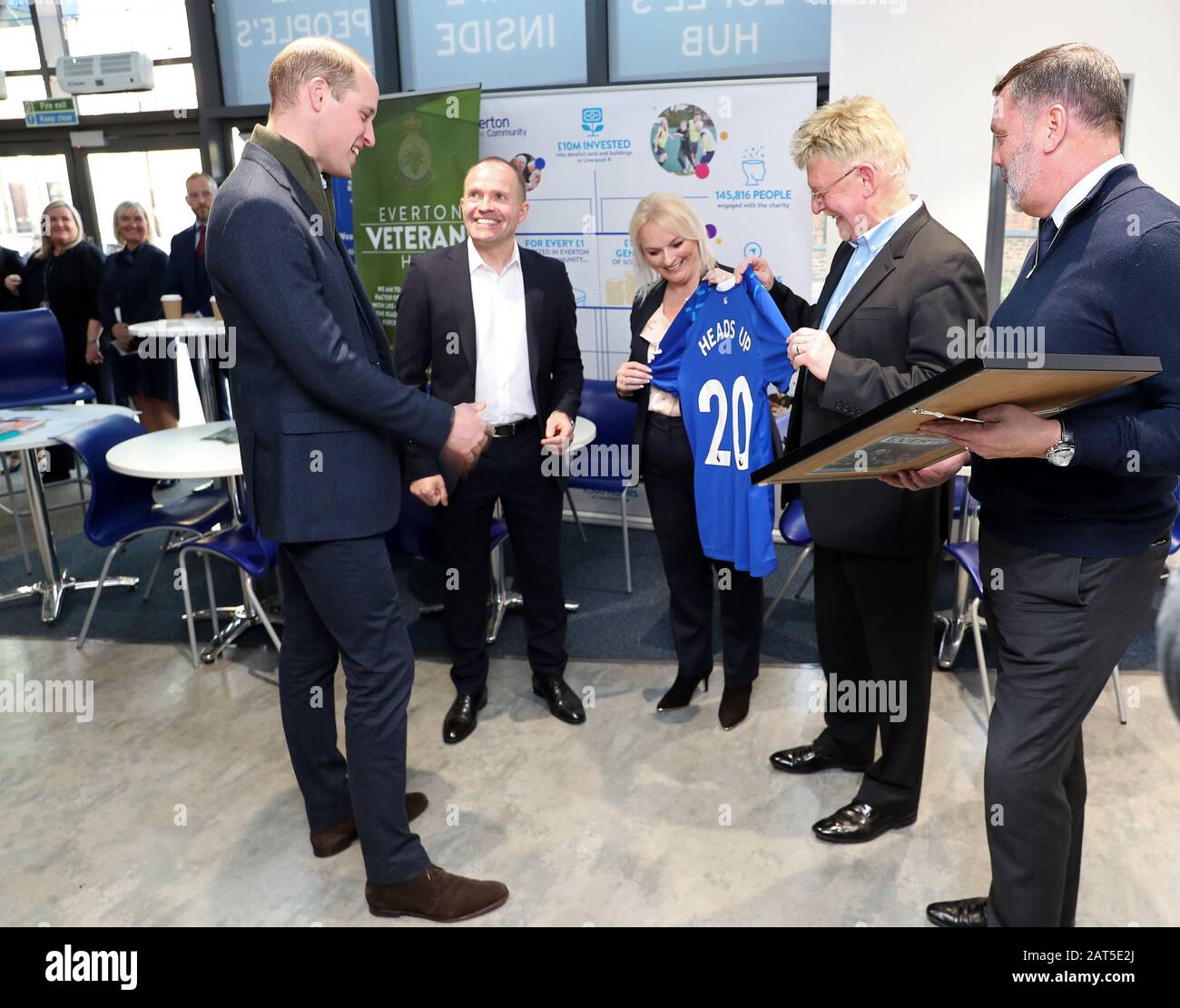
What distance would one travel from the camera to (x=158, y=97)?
7195 millimetres

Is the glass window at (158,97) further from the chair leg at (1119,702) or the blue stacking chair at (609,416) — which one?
the chair leg at (1119,702)

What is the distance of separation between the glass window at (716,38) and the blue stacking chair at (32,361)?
379 centimetres

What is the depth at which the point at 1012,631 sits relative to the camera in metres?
1.90

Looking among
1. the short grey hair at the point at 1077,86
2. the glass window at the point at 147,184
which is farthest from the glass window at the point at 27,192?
the short grey hair at the point at 1077,86

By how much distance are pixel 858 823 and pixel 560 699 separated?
1.17 metres

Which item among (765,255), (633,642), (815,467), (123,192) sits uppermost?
(123,192)

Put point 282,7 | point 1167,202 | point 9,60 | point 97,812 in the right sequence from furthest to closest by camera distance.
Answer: point 9,60, point 282,7, point 97,812, point 1167,202

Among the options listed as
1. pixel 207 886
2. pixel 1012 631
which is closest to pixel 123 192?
pixel 207 886

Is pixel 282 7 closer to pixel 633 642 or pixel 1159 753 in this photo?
pixel 633 642

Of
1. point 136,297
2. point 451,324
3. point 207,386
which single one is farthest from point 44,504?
point 451,324

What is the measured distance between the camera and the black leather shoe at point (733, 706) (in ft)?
11.1

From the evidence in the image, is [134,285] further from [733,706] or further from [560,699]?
[733,706]
